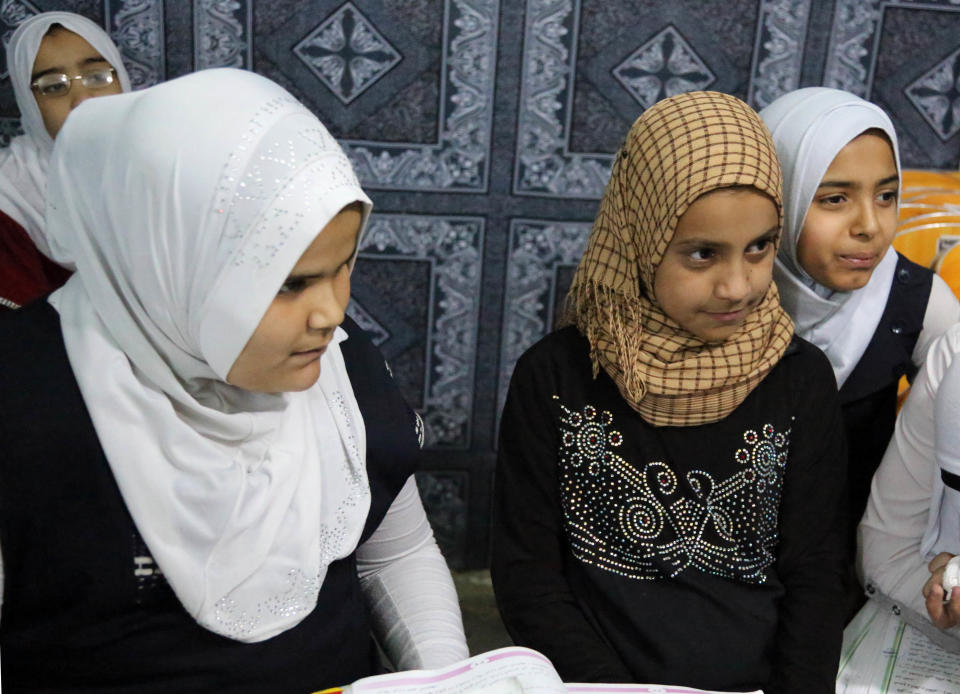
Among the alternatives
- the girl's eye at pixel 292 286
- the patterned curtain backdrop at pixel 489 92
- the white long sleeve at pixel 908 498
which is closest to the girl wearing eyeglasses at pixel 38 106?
the patterned curtain backdrop at pixel 489 92

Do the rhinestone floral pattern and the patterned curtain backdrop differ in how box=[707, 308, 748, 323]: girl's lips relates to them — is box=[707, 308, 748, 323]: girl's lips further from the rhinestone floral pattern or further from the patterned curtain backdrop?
the patterned curtain backdrop

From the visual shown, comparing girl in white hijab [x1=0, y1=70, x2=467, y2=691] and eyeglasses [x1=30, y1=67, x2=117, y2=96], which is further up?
eyeglasses [x1=30, y1=67, x2=117, y2=96]

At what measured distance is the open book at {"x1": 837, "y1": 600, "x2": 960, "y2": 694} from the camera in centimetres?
129

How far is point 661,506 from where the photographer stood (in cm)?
132

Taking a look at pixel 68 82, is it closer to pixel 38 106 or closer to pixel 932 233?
pixel 38 106

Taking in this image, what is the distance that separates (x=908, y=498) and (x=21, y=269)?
1.70 m

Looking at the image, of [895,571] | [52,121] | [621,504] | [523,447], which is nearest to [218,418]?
[523,447]

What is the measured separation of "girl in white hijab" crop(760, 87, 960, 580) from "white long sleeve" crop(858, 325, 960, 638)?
190 millimetres

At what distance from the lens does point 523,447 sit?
136 cm

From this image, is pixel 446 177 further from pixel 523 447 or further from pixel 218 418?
pixel 218 418

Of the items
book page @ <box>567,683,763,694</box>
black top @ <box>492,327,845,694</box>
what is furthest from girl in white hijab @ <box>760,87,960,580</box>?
book page @ <box>567,683,763,694</box>

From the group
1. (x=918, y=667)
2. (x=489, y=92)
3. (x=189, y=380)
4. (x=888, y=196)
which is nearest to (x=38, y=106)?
(x=489, y=92)

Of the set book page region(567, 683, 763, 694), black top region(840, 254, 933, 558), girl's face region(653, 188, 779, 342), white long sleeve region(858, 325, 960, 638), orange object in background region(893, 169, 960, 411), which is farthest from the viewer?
orange object in background region(893, 169, 960, 411)

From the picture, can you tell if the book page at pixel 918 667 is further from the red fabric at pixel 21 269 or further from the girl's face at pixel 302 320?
the red fabric at pixel 21 269
